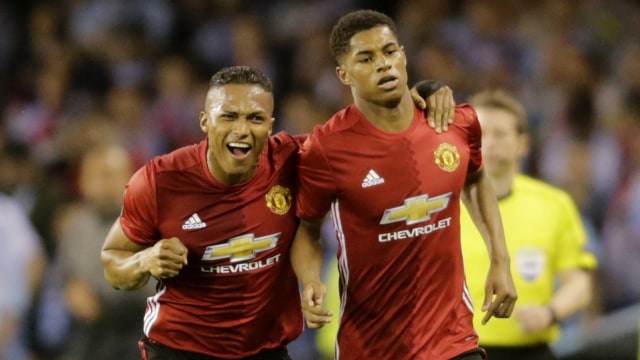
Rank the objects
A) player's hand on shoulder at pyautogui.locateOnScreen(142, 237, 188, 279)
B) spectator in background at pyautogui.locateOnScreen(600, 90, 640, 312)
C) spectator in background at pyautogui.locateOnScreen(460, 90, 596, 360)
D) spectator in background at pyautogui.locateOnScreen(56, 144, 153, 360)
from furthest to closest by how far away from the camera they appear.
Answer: spectator in background at pyautogui.locateOnScreen(600, 90, 640, 312) < spectator in background at pyautogui.locateOnScreen(56, 144, 153, 360) < spectator in background at pyautogui.locateOnScreen(460, 90, 596, 360) < player's hand on shoulder at pyautogui.locateOnScreen(142, 237, 188, 279)

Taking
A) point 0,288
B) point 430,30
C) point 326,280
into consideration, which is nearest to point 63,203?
point 0,288

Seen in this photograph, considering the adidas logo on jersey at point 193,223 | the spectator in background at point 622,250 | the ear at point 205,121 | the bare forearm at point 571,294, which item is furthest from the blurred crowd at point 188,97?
the ear at point 205,121

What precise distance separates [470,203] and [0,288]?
4.28 meters

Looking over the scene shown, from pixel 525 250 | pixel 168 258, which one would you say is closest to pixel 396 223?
pixel 168 258

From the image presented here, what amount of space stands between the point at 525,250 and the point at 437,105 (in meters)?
1.44

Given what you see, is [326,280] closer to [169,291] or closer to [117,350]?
[117,350]

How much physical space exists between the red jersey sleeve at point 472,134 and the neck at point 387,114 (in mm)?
267

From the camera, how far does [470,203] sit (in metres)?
5.85

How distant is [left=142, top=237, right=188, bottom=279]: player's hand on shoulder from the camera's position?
5121 mm

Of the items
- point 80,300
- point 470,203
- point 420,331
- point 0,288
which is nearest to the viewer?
point 420,331

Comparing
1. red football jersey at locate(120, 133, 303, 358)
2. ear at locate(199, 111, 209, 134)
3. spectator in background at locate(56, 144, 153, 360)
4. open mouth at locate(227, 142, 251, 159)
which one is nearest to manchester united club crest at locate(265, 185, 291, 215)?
red football jersey at locate(120, 133, 303, 358)

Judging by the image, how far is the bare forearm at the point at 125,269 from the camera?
17.5 feet

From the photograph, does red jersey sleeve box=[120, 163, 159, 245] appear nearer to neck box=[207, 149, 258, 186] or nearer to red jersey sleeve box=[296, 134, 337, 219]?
neck box=[207, 149, 258, 186]

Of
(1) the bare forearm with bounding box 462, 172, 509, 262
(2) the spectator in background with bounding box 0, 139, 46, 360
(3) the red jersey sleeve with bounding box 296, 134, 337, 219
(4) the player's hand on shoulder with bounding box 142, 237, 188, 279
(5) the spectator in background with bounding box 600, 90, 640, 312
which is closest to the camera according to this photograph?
(4) the player's hand on shoulder with bounding box 142, 237, 188, 279
